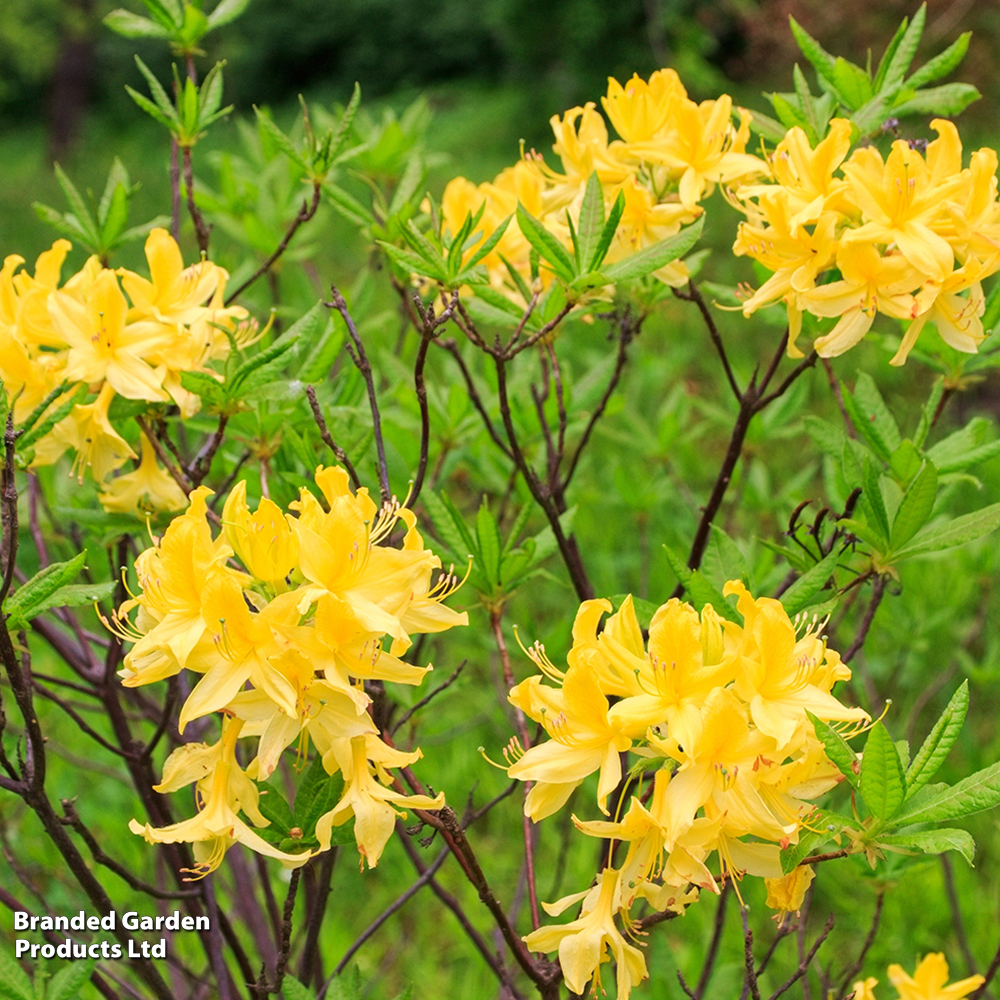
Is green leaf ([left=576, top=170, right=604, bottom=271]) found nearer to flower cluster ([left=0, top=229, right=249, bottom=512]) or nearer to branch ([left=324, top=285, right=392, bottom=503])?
branch ([left=324, top=285, right=392, bottom=503])

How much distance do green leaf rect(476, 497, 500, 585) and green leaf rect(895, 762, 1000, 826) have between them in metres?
0.61

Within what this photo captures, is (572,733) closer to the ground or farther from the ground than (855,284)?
closer to the ground

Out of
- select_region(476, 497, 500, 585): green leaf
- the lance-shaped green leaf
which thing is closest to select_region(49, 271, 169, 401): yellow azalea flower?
select_region(476, 497, 500, 585): green leaf

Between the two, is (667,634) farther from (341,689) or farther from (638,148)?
(638,148)

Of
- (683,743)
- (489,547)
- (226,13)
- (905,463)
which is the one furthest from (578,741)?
(226,13)

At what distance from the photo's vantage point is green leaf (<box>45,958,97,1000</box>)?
1.20 meters

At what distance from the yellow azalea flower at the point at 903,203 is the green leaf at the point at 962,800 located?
55cm

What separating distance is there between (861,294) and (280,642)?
2.59 ft

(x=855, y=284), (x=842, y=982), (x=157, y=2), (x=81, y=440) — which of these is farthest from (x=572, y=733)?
(x=157, y=2)

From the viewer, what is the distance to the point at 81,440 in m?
1.36

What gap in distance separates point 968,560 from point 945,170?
5.25 feet

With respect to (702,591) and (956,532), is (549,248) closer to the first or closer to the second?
(702,591)

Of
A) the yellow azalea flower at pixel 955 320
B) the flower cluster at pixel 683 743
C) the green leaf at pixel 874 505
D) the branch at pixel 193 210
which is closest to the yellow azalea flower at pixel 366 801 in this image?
the flower cluster at pixel 683 743

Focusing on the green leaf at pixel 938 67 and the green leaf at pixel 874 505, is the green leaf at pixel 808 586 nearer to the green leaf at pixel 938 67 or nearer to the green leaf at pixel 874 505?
the green leaf at pixel 874 505
